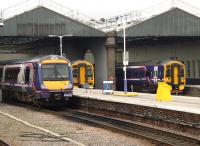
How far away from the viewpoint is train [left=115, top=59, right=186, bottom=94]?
4641 cm

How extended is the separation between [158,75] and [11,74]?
16774 millimetres

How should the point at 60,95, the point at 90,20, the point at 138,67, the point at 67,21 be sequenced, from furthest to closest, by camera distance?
the point at 90,20 < the point at 67,21 < the point at 138,67 < the point at 60,95

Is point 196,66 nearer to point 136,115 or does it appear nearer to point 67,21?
point 67,21

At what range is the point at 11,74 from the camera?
34688 millimetres

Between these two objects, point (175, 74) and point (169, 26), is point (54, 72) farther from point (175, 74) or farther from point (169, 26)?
point (169, 26)

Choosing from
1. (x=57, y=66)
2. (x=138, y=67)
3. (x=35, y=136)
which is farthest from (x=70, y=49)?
(x=35, y=136)

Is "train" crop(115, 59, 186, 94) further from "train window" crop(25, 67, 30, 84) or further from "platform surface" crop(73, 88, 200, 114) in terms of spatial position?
"train window" crop(25, 67, 30, 84)

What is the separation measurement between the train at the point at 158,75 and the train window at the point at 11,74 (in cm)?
1596

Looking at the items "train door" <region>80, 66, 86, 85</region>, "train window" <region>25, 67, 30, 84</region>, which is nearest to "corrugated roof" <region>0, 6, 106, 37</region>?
"train door" <region>80, 66, 86, 85</region>

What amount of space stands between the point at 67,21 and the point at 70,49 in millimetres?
16022

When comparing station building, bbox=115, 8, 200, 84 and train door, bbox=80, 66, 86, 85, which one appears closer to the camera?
train door, bbox=80, 66, 86, 85

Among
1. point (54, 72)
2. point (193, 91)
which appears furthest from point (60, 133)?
point (193, 91)

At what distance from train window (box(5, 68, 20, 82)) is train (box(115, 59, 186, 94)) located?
16.0 m

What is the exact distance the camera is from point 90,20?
6197cm
